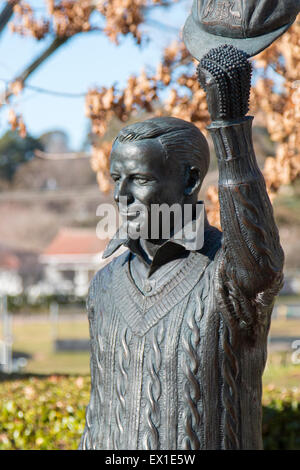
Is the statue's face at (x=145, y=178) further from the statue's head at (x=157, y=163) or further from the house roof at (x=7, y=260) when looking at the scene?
the house roof at (x=7, y=260)

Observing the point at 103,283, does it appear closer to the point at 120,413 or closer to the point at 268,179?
the point at 120,413

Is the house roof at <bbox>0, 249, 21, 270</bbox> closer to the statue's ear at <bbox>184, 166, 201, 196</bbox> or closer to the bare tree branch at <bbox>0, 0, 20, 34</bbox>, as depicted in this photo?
the bare tree branch at <bbox>0, 0, 20, 34</bbox>

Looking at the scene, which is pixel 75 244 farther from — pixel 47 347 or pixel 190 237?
pixel 190 237

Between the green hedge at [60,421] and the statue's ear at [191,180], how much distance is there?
2983 millimetres

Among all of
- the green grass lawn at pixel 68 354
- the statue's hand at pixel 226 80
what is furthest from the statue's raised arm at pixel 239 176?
the green grass lawn at pixel 68 354

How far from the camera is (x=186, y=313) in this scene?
6.42 feet

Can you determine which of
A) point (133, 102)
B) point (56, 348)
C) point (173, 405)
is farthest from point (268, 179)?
A: point (56, 348)

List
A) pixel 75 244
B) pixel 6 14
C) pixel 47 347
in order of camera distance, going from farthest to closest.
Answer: pixel 75 244
pixel 47 347
pixel 6 14

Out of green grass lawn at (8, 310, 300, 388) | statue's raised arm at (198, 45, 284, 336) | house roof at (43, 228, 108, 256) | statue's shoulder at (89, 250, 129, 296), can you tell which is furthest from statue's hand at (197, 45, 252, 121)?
house roof at (43, 228, 108, 256)

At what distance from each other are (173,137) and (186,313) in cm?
56

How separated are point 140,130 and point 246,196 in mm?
501

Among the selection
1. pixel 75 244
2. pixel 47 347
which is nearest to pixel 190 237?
pixel 47 347

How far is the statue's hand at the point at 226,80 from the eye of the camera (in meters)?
1.65

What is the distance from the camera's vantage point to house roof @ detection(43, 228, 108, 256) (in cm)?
3097
